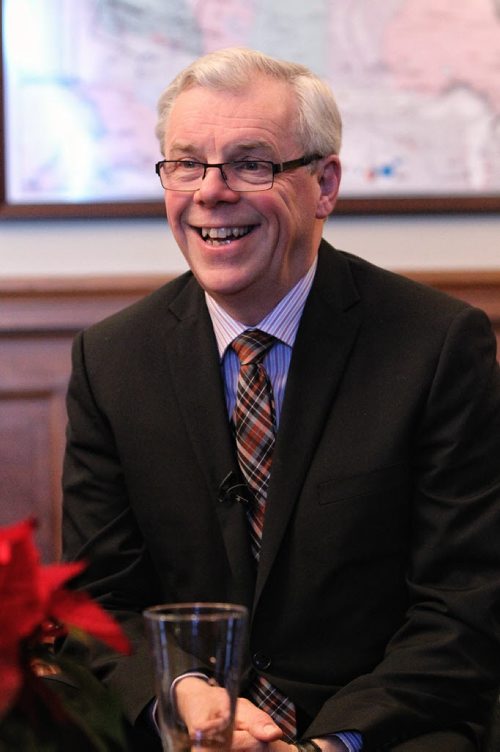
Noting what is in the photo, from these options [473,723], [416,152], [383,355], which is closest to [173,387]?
[383,355]

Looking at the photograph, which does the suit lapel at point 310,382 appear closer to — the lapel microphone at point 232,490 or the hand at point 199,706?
the lapel microphone at point 232,490

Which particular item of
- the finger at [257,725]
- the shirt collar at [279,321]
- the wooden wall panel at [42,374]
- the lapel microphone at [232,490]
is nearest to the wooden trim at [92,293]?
the wooden wall panel at [42,374]

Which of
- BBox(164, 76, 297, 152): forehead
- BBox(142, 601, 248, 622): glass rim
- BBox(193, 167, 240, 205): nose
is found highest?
BBox(164, 76, 297, 152): forehead

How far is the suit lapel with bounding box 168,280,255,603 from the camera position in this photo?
2115 mm

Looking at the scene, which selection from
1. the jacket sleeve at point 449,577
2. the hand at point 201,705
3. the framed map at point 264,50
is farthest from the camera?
the framed map at point 264,50

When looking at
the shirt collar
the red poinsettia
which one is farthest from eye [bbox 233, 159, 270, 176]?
the red poinsettia

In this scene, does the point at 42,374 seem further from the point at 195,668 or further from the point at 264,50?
the point at 195,668

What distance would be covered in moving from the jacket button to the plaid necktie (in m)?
0.02

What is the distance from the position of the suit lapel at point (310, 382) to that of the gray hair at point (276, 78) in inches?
8.3

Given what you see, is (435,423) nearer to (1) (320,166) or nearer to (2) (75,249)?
(1) (320,166)

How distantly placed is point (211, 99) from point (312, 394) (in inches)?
20.8

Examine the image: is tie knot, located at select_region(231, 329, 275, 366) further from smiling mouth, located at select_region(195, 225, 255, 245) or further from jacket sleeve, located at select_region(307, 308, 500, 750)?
jacket sleeve, located at select_region(307, 308, 500, 750)

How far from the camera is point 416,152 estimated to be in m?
3.12

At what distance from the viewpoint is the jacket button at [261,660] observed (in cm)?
211
